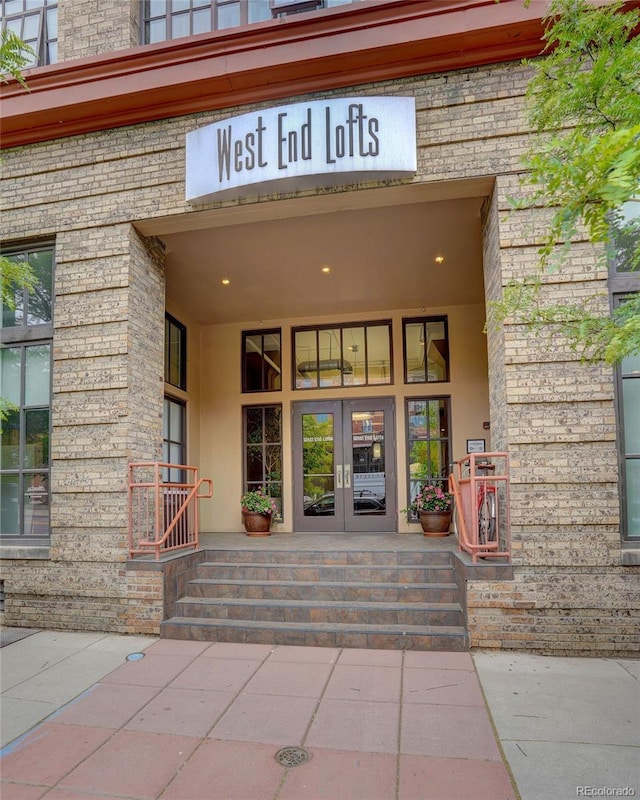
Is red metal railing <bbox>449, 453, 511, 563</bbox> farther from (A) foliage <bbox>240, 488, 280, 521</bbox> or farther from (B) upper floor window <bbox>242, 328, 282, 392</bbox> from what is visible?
(B) upper floor window <bbox>242, 328, 282, 392</bbox>

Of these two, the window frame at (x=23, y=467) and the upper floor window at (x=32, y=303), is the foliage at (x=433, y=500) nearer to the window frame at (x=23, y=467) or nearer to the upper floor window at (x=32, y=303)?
the window frame at (x=23, y=467)

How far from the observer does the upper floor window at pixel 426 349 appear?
864 cm

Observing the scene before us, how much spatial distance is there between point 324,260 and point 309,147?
1.93 meters

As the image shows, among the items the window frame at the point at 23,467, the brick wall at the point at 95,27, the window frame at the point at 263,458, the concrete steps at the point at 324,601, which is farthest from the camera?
the window frame at the point at 263,458

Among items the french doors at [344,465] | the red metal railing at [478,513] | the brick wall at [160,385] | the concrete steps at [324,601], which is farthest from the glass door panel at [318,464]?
the red metal railing at [478,513]

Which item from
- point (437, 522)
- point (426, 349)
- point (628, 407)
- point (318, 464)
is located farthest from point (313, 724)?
point (426, 349)

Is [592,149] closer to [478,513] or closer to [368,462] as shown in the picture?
[478,513]

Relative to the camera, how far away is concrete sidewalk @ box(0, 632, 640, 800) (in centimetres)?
267

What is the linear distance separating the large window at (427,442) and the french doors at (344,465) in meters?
0.29

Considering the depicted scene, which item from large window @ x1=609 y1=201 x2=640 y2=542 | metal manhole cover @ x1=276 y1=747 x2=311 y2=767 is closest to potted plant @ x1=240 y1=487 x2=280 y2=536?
large window @ x1=609 y1=201 x2=640 y2=542

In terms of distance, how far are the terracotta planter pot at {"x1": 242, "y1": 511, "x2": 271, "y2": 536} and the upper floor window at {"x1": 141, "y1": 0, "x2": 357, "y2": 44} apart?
618cm

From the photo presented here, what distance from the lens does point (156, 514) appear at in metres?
5.21

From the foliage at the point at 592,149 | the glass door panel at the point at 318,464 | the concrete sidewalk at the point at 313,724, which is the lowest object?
the concrete sidewalk at the point at 313,724

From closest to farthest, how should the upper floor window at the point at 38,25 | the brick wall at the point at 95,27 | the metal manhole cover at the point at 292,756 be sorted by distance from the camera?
the metal manhole cover at the point at 292,756
the brick wall at the point at 95,27
the upper floor window at the point at 38,25
